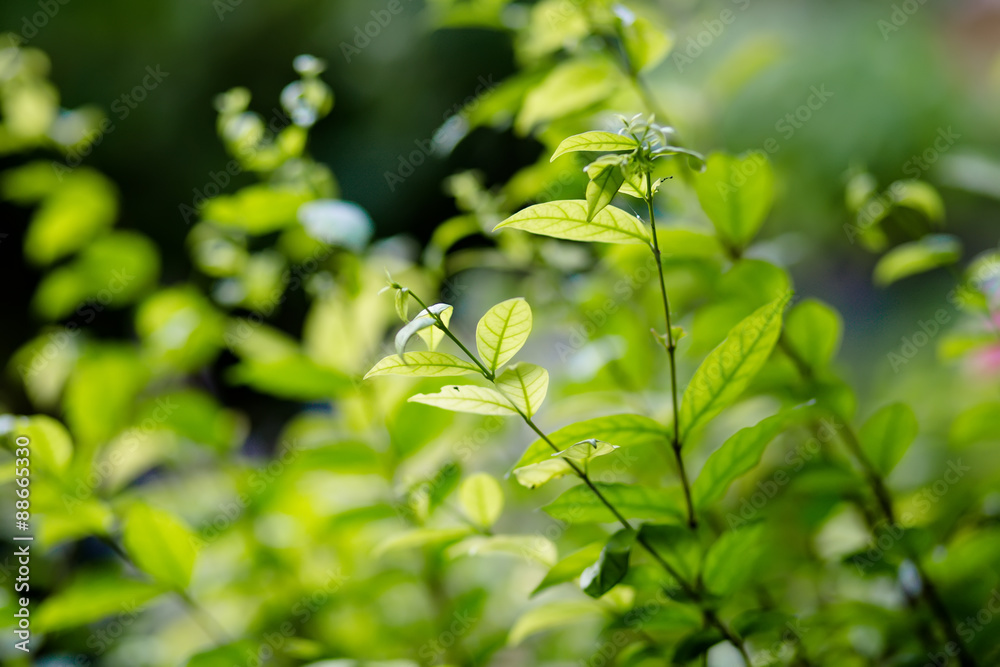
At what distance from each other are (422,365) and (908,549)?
37 centimetres

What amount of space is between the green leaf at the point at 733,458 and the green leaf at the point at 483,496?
5.5 inches

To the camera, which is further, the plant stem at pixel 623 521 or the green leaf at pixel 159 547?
the green leaf at pixel 159 547

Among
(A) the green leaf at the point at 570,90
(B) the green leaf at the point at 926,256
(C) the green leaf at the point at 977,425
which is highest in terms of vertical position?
(A) the green leaf at the point at 570,90

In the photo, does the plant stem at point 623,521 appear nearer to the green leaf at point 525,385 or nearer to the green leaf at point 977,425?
the green leaf at point 525,385

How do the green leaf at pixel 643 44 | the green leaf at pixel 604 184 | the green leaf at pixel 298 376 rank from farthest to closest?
the green leaf at pixel 298 376 → the green leaf at pixel 643 44 → the green leaf at pixel 604 184

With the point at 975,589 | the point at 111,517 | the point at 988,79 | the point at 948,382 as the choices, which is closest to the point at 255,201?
the point at 111,517

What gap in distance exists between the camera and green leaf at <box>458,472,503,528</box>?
50 cm

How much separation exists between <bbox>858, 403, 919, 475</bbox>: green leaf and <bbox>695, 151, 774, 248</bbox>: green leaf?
178 mm

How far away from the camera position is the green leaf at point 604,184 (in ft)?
1.16

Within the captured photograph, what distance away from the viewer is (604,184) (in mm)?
355

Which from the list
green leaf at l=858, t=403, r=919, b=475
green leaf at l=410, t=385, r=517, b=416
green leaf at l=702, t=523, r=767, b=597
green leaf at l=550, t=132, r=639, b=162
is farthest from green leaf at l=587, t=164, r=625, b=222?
green leaf at l=858, t=403, r=919, b=475

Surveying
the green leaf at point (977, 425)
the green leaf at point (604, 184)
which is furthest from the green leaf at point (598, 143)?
the green leaf at point (977, 425)

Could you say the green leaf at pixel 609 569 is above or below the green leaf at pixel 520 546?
above

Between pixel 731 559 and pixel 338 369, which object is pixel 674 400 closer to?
pixel 731 559
